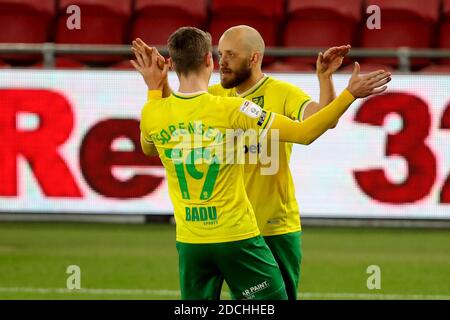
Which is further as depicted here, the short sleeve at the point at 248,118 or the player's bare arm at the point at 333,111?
the short sleeve at the point at 248,118

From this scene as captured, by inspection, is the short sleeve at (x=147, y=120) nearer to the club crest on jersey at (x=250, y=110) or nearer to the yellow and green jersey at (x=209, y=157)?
the yellow and green jersey at (x=209, y=157)

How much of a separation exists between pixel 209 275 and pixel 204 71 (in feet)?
3.13

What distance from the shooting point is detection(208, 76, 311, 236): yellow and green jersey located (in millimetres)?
6363

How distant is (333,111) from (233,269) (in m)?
0.86

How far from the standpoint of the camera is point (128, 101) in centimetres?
1133

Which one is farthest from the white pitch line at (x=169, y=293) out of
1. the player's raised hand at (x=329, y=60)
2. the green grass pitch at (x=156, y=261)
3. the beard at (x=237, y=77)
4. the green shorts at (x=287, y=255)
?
the player's raised hand at (x=329, y=60)

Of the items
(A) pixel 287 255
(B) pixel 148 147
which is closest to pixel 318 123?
(B) pixel 148 147

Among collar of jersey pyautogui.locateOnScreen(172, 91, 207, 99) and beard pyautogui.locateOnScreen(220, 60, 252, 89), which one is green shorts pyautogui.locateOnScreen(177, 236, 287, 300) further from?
beard pyautogui.locateOnScreen(220, 60, 252, 89)

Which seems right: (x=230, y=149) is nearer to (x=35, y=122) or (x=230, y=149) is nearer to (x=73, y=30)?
(x=35, y=122)

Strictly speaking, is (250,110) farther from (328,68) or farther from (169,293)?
(169,293)

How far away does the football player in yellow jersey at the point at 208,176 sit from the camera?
535cm

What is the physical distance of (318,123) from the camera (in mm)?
5254

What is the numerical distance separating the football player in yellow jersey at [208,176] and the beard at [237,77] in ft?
2.35

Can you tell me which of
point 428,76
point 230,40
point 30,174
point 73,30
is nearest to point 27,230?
point 30,174
